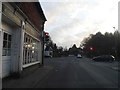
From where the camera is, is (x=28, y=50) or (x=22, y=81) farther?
(x=28, y=50)

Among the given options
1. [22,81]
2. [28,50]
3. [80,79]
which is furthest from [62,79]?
[28,50]

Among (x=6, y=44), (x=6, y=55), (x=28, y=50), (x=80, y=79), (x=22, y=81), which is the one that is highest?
(x=6, y=44)

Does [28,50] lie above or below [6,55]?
above

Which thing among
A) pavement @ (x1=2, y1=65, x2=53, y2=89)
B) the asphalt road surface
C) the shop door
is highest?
the shop door

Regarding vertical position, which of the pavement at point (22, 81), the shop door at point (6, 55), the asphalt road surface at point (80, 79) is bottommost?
the asphalt road surface at point (80, 79)

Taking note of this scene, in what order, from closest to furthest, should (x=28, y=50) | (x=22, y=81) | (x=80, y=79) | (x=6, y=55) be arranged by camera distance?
1. (x=22, y=81)
2. (x=6, y=55)
3. (x=80, y=79)
4. (x=28, y=50)

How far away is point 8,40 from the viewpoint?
9961 millimetres

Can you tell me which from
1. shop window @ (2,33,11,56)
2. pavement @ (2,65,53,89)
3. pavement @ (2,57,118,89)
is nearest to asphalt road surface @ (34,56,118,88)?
pavement @ (2,57,118,89)

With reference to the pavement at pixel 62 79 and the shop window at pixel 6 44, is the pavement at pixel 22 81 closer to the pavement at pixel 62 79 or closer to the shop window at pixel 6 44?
the pavement at pixel 62 79

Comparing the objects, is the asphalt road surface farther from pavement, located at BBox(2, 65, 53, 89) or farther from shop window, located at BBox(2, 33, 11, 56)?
shop window, located at BBox(2, 33, 11, 56)

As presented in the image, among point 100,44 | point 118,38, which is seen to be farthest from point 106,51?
point 118,38

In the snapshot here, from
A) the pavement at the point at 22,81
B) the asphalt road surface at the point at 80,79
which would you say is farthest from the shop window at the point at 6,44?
the asphalt road surface at the point at 80,79

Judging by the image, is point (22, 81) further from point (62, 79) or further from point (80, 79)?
point (80, 79)

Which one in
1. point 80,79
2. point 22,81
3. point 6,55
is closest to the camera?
point 22,81
